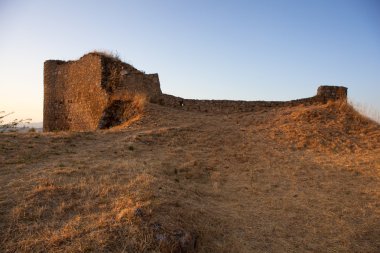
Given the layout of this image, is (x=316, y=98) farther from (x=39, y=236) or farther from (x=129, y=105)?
(x=39, y=236)

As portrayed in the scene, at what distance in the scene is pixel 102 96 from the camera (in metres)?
13.5

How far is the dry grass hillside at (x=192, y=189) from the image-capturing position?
4.48 m

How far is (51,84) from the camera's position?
50.6ft

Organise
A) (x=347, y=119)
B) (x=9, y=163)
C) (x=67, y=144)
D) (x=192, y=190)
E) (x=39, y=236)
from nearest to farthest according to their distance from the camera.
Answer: (x=39, y=236)
(x=192, y=190)
(x=9, y=163)
(x=67, y=144)
(x=347, y=119)

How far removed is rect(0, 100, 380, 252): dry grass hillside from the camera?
4.48 metres

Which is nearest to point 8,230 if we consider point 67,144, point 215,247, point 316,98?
point 215,247

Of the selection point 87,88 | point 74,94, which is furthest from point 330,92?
point 74,94

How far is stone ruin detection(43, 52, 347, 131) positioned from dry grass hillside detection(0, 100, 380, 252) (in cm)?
199

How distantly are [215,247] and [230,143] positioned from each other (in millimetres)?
5935

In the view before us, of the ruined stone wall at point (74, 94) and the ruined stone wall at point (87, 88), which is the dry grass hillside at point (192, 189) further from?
the ruined stone wall at point (74, 94)

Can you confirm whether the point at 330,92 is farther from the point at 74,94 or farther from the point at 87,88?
the point at 74,94

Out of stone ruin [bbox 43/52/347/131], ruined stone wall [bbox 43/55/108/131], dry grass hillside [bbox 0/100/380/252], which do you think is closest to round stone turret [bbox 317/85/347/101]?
stone ruin [bbox 43/52/347/131]

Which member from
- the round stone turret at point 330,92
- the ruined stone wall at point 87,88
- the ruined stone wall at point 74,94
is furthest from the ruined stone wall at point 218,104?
the ruined stone wall at point 74,94

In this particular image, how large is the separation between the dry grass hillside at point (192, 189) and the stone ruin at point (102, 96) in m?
1.99
